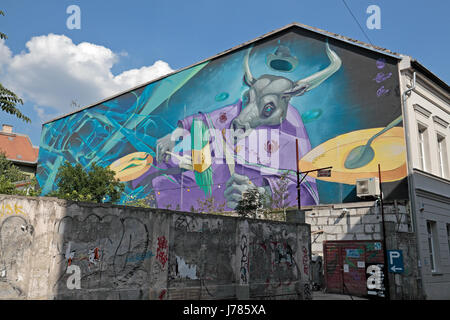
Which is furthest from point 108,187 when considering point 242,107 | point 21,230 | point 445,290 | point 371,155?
point 445,290

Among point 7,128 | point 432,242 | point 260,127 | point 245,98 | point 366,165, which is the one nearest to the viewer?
point 366,165

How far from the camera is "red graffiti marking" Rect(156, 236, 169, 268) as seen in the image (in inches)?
401

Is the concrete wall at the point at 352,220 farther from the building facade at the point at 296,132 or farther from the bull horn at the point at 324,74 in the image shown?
the bull horn at the point at 324,74

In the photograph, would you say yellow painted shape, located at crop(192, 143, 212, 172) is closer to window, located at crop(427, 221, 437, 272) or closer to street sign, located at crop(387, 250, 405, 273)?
street sign, located at crop(387, 250, 405, 273)

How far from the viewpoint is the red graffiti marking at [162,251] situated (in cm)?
1018

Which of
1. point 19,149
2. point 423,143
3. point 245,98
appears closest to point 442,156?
point 423,143

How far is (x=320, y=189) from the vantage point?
798 inches

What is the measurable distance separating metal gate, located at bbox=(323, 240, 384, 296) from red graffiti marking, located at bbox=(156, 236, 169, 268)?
34.8 ft

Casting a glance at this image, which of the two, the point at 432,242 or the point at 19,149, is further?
the point at 19,149

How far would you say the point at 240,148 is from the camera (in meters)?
24.1

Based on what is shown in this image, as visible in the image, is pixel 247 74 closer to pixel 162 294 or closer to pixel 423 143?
pixel 423 143

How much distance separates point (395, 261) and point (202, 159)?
13.0 m
